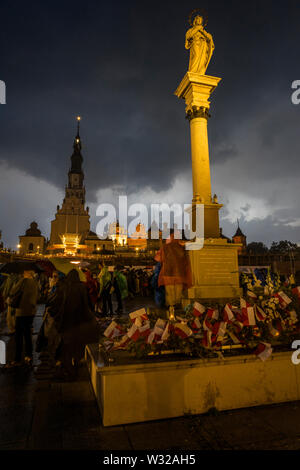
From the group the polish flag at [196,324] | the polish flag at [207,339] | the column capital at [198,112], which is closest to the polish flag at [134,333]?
the polish flag at [196,324]

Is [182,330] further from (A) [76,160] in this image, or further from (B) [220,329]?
(A) [76,160]

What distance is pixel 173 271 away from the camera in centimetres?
858

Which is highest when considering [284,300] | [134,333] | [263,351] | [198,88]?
[198,88]

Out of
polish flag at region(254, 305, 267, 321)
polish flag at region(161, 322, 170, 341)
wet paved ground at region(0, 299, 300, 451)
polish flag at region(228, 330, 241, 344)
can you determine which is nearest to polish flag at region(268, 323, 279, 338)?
polish flag at region(254, 305, 267, 321)

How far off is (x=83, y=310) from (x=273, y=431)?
3.52 m

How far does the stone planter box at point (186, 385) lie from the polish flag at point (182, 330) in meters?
0.35

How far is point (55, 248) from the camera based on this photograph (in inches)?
2827

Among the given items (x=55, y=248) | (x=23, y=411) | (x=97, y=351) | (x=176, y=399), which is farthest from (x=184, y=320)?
(x=55, y=248)

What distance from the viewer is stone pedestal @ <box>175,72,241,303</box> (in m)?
9.56

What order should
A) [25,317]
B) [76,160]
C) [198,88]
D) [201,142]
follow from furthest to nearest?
[76,160]
[198,88]
[201,142]
[25,317]

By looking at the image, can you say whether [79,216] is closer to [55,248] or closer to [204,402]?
[55,248]

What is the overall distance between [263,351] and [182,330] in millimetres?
1265

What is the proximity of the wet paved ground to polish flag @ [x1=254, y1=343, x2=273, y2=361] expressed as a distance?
2.32ft

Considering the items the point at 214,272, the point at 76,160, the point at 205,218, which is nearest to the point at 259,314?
A: the point at 214,272
